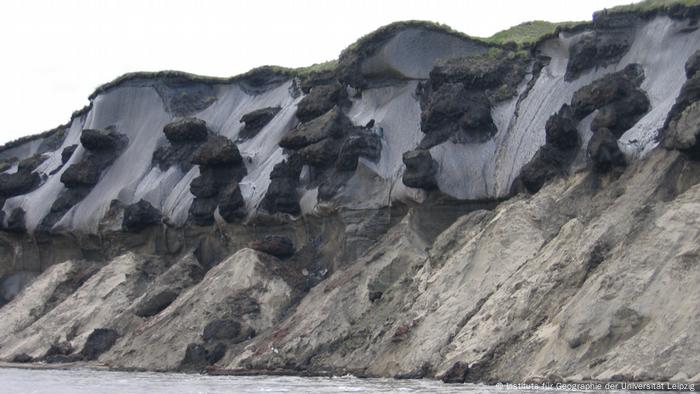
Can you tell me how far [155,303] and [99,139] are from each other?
19.7 meters

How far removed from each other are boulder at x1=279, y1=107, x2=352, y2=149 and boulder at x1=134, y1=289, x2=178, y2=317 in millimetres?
9223

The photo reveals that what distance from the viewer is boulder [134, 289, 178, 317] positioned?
68188 millimetres

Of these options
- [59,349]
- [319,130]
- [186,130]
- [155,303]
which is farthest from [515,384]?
[186,130]

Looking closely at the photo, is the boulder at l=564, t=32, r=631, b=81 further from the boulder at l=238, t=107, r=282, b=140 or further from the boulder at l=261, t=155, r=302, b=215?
the boulder at l=238, t=107, r=282, b=140

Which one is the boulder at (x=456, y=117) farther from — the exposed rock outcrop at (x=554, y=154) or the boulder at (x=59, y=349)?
the boulder at (x=59, y=349)

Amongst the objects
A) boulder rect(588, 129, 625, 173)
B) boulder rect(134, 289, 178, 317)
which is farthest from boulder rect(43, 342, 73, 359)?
boulder rect(588, 129, 625, 173)

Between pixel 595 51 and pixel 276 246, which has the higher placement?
pixel 595 51

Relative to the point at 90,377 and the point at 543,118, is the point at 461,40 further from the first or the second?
the point at 90,377

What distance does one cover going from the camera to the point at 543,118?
59.9 metres

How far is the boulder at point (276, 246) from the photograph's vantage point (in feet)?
219

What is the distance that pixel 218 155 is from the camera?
243ft

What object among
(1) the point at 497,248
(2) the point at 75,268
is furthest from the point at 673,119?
(2) the point at 75,268

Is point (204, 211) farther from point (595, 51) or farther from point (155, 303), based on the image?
point (595, 51)

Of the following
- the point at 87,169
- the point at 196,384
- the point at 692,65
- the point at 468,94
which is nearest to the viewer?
the point at 196,384
